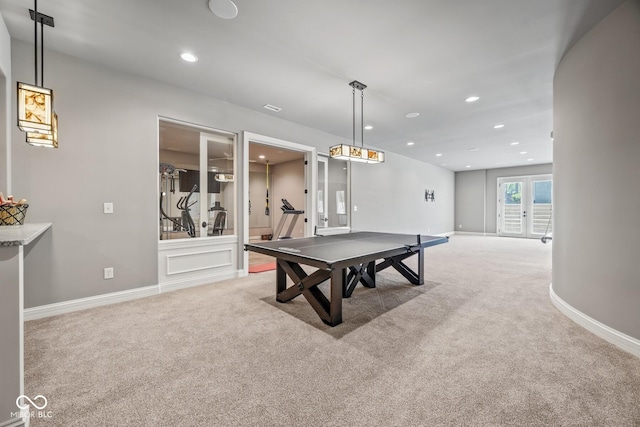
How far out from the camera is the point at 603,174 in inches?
93.3

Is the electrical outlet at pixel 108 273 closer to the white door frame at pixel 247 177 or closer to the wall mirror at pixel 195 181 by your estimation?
the wall mirror at pixel 195 181

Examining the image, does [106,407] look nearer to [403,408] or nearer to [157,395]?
[157,395]

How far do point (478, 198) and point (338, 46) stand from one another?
1066 cm

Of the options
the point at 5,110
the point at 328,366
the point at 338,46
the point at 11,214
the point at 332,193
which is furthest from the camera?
the point at 332,193

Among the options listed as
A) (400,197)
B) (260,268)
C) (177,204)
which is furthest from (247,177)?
(400,197)

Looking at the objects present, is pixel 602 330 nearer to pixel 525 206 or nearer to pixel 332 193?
pixel 332 193

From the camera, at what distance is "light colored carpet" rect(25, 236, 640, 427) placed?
1.48m

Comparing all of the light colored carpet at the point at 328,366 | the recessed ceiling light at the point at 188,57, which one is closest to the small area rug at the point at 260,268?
the light colored carpet at the point at 328,366


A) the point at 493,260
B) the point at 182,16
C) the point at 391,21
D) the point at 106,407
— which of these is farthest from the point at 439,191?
the point at 106,407

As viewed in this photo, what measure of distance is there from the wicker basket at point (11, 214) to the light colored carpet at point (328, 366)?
3.36 ft

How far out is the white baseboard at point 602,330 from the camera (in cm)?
210

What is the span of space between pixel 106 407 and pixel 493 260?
6659mm

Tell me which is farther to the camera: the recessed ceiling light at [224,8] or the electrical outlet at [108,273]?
the electrical outlet at [108,273]

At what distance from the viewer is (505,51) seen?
9.31ft
